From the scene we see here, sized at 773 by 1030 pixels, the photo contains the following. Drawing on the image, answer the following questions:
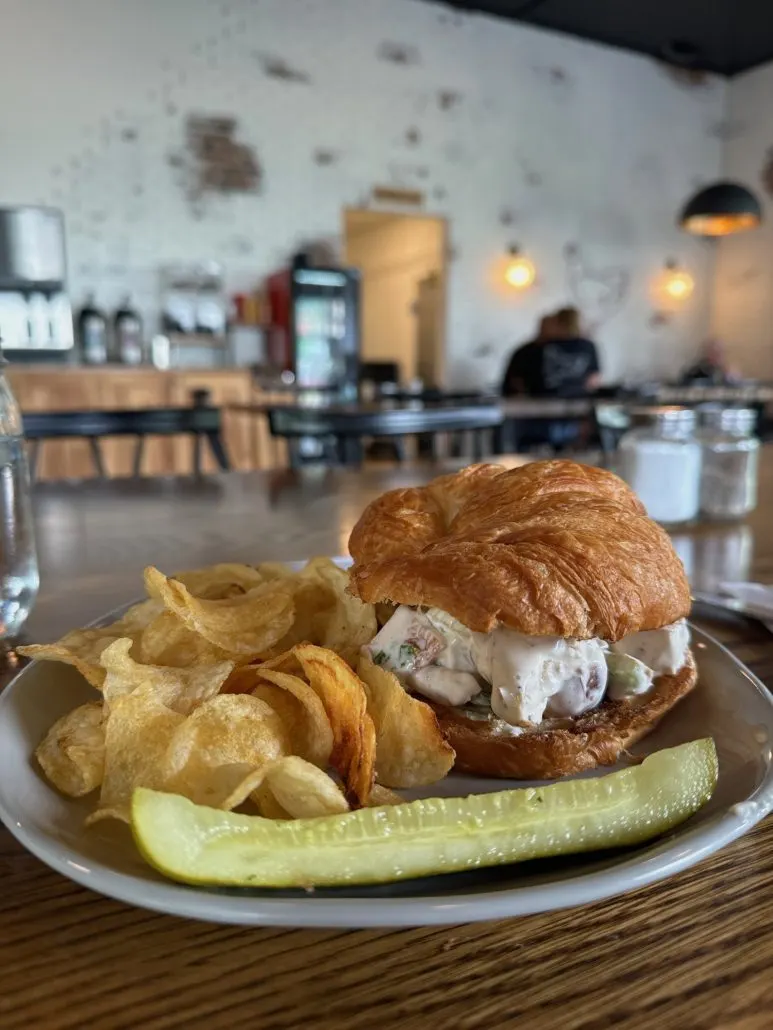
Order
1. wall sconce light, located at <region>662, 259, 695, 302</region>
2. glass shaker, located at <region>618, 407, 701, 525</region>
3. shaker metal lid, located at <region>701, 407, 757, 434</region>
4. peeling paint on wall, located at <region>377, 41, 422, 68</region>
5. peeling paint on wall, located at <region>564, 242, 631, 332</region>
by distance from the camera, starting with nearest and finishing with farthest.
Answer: glass shaker, located at <region>618, 407, 701, 525</region> < shaker metal lid, located at <region>701, 407, 757, 434</region> < peeling paint on wall, located at <region>377, 41, 422, 68</region> < peeling paint on wall, located at <region>564, 242, 631, 332</region> < wall sconce light, located at <region>662, 259, 695, 302</region>

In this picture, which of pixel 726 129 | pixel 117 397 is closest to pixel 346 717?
pixel 117 397

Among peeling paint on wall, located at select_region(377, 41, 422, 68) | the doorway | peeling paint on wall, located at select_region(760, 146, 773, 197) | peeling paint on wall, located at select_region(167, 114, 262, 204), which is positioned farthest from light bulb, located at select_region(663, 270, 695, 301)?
peeling paint on wall, located at select_region(167, 114, 262, 204)

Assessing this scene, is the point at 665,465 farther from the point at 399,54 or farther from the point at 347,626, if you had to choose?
the point at 399,54

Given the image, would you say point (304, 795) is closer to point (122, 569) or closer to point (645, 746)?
point (645, 746)

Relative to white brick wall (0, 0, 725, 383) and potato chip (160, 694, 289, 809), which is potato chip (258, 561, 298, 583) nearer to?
potato chip (160, 694, 289, 809)

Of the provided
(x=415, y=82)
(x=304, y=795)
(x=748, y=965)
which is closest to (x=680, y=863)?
(x=748, y=965)
